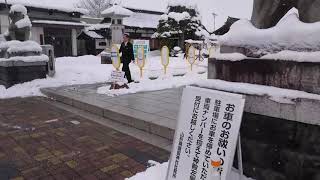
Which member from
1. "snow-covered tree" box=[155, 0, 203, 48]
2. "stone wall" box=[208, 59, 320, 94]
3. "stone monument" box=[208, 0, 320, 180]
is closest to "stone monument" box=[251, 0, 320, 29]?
"stone monument" box=[208, 0, 320, 180]

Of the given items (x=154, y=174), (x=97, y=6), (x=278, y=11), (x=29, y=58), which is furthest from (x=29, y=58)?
(x=97, y=6)

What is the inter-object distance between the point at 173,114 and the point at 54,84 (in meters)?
6.74

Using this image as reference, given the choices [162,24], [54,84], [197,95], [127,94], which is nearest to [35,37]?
[162,24]

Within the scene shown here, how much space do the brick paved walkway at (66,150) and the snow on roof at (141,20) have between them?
86.2ft

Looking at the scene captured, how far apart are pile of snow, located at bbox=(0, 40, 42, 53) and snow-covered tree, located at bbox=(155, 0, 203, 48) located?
60.5 feet

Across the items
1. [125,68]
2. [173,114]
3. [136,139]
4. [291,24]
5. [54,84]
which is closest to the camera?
[291,24]

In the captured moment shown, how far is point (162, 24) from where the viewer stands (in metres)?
29.4

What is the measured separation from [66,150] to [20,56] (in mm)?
7843

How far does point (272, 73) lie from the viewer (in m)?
2.95

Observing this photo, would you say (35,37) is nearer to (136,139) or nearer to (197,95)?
(136,139)

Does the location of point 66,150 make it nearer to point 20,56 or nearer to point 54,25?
point 20,56

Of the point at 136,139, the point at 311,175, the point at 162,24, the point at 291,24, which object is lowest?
the point at 136,139

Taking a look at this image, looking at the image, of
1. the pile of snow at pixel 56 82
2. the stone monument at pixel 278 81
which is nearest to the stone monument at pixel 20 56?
the pile of snow at pixel 56 82

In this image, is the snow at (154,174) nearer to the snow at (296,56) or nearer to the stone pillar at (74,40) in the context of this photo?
the snow at (296,56)
